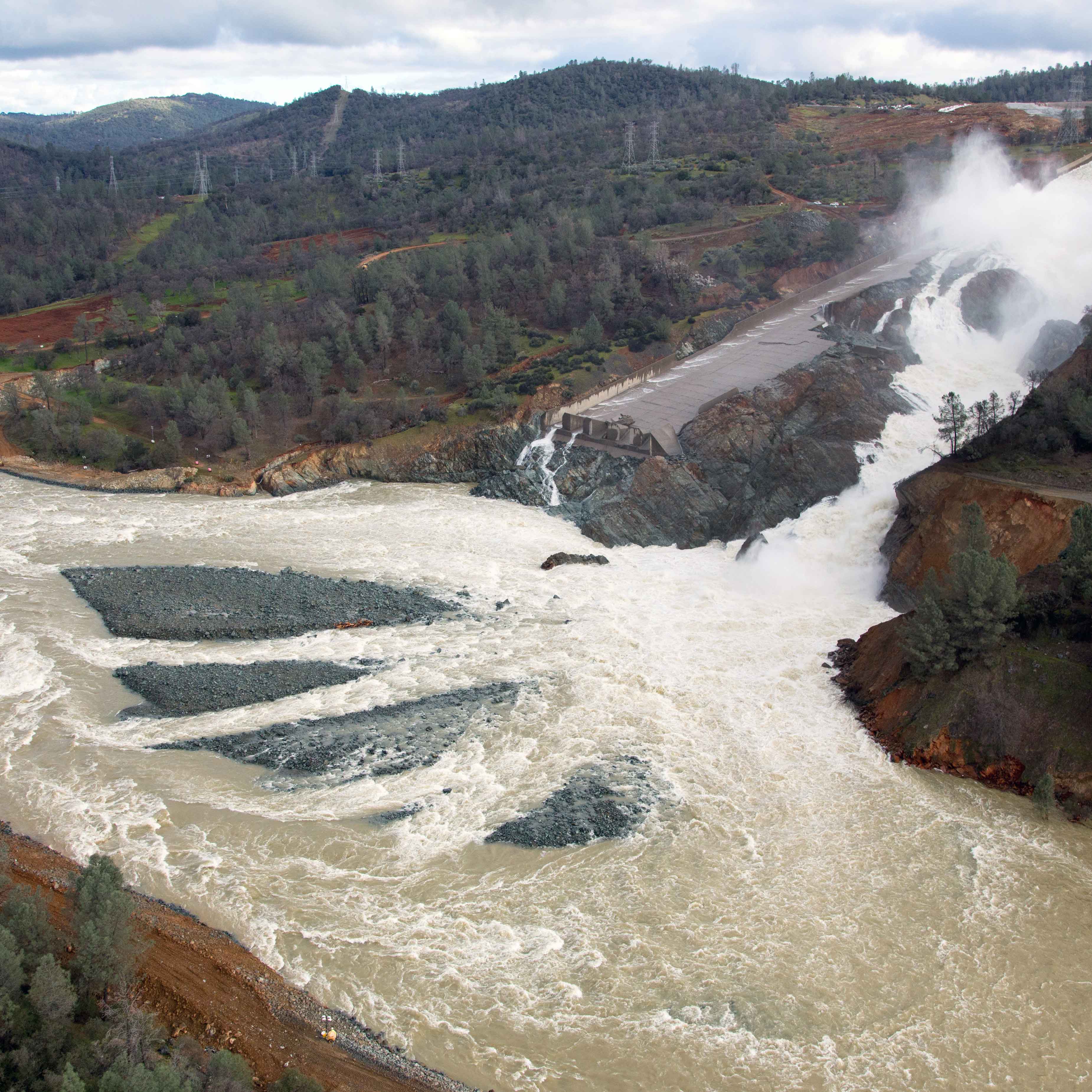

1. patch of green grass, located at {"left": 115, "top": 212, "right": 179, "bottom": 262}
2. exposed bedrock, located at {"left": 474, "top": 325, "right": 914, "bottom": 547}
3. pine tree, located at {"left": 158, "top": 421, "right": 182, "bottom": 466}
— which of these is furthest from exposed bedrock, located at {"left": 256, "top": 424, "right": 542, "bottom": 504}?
patch of green grass, located at {"left": 115, "top": 212, "right": 179, "bottom": 262}

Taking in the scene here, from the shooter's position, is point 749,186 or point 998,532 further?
point 749,186

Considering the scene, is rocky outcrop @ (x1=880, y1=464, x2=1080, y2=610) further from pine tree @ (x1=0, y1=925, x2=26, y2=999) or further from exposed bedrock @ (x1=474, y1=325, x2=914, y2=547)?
pine tree @ (x1=0, y1=925, x2=26, y2=999)

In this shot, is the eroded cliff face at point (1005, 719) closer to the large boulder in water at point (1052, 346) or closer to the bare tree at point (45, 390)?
the large boulder in water at point (1052, 346)

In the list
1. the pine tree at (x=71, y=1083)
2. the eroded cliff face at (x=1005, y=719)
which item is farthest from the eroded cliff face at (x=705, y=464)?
the pine tree at (x=71, y=1083)

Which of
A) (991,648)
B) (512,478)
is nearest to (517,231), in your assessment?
(512,478)

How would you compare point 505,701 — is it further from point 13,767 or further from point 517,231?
point 517,231

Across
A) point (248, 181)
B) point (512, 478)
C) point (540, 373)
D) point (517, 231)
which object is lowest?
point (512, 478)
